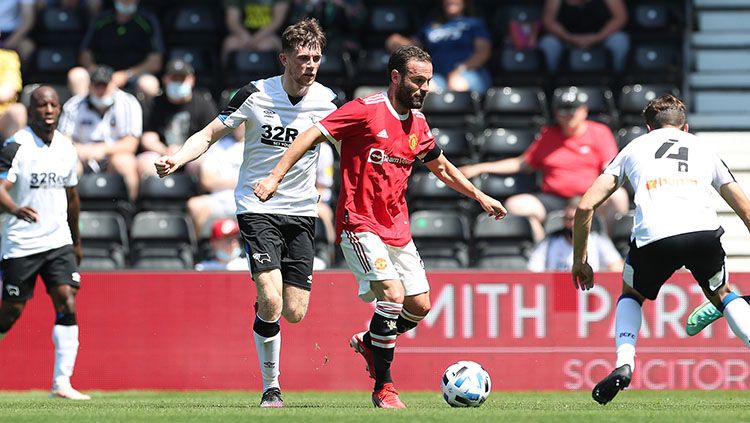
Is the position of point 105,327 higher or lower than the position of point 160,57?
lower

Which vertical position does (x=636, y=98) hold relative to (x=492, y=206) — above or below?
below

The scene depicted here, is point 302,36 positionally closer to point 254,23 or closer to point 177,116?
point 177,116

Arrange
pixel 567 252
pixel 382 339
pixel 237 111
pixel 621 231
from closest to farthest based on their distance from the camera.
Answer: pixel 382 339 → pixel 237 111 → pixel 567 252 → pixel 621 231

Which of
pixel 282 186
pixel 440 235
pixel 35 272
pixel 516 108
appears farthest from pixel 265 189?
pixel 516 108

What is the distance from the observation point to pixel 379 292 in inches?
337

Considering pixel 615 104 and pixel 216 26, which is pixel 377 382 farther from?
pixel 216 26

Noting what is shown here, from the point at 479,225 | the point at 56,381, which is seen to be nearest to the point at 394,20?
the point at 479,225

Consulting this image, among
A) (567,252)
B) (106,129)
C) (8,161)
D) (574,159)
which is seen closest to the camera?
(8,161)

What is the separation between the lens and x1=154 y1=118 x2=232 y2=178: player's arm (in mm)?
8305

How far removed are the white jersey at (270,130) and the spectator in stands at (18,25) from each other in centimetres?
794

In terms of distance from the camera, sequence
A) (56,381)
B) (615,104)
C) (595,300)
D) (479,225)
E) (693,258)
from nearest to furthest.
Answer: (693,258)
(56,381)
(595,300)
(479,225)
(615,104)

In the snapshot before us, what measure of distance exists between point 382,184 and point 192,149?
124cm

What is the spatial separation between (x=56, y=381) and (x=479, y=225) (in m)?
4.72

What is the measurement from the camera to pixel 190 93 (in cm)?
1454
